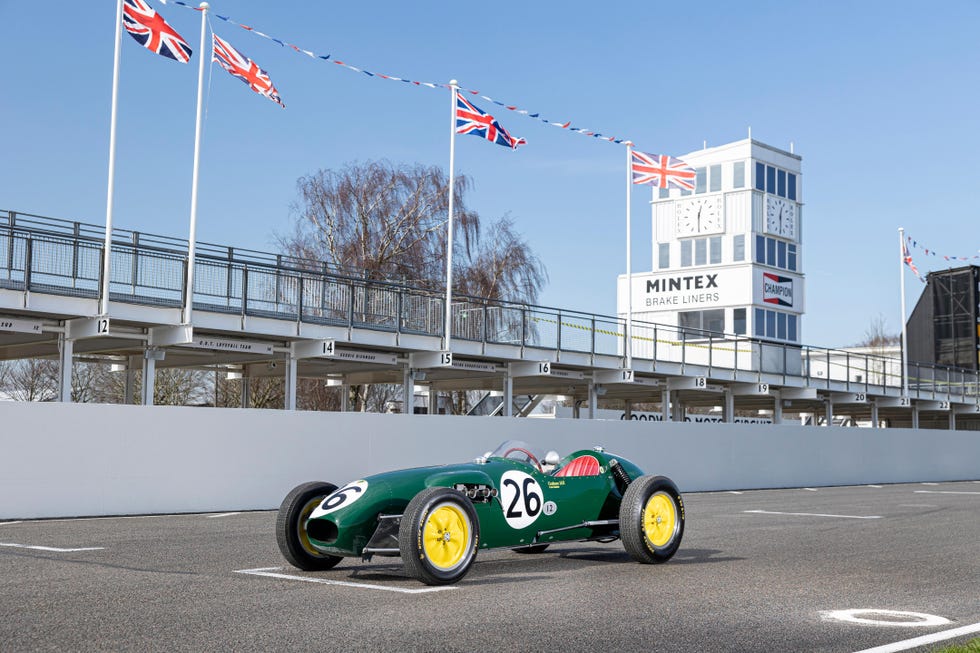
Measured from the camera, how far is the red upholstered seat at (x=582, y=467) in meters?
11.0

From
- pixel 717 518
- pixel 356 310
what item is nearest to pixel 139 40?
pixel 356 310

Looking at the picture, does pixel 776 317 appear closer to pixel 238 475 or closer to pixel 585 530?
pixel 238 475

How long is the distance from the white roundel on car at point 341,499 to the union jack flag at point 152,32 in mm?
15839

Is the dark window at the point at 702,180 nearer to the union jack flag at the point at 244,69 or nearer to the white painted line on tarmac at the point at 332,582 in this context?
the union jack flag at the point at 244,69

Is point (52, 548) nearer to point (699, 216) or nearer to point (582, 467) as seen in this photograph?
point (582, 467)

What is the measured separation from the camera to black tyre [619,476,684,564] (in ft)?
34.5

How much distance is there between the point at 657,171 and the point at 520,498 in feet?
83.7

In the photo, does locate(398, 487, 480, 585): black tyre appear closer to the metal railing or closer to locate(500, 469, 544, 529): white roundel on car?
locate(500, 469, 544, 529): white roundel on car

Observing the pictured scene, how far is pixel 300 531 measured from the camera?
31.8 ft

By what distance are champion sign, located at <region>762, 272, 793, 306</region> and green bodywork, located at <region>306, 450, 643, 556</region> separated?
55.1m

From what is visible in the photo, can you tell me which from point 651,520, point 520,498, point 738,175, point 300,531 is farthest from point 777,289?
point 300,531

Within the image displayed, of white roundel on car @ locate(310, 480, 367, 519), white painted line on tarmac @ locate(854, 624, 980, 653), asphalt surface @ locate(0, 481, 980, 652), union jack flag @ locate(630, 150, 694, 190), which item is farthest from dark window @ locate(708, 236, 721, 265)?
white painted line on tarmac @ locate(854, 624, 980, 653)

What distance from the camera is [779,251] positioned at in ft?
218

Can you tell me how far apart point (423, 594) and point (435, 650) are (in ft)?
7.20
